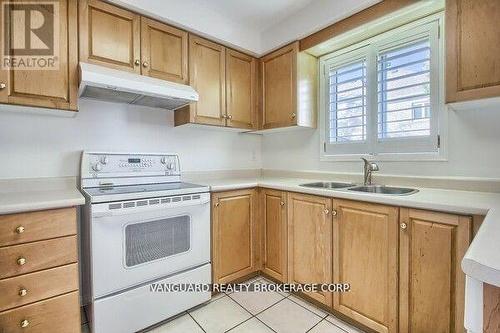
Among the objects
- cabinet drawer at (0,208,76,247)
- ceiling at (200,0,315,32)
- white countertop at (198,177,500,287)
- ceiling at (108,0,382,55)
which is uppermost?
ceiling at (200,0,315,32)

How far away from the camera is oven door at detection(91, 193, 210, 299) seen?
4.52 ft

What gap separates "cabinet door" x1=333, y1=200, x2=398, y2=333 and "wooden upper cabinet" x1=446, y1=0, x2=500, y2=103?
2.38 feet

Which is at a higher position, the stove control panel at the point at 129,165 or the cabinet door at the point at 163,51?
the cabinet door at the point at 163,51

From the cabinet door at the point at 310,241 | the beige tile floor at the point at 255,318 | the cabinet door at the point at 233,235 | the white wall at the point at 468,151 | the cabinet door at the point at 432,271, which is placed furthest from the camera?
the cabinet door at the point at 233,235

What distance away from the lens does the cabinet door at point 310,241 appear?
1667 millimetres

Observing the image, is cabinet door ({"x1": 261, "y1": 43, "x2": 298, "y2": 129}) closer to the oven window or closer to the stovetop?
the stovetop

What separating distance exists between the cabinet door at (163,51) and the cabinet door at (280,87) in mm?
858

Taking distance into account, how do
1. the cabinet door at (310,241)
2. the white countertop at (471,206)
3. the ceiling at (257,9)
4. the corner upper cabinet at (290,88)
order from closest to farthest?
1. the white countertop at (471,206)
2. the cabinet door at (310,241)
3. the ceiling at (257,9)
4. the corner upper cabinet at (290,88)

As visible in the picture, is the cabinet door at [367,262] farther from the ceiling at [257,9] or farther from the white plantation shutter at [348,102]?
the ceiling at [257,9]

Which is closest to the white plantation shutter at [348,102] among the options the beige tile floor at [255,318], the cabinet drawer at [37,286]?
the beige tile floor at [255,318]

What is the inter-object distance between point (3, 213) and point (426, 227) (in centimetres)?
203

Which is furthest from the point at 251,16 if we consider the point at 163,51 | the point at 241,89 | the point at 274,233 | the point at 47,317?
the point at 47,317
